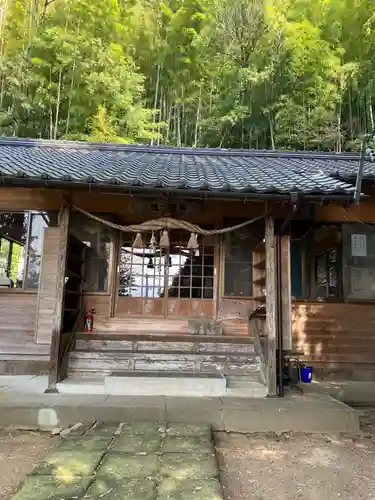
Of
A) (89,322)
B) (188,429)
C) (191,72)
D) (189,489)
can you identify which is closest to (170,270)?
(89,322)

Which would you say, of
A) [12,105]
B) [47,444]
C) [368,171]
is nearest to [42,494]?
[47,444]

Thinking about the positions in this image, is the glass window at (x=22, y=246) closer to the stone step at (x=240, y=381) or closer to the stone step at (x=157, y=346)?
the stone step at (x=157, y=346)

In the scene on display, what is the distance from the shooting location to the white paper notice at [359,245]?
20.1ft

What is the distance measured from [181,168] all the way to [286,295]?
7.95 ft

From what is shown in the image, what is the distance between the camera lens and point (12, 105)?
11750mm

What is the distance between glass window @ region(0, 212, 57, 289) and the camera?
601cm

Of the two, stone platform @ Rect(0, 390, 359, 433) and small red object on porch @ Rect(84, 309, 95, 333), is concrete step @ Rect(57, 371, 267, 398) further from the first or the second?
small red object on porch @ Rect(84, 309, 95, 333)

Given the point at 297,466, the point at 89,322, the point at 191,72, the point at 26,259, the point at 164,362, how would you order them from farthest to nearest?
the point at 191,72, the point at 26,259, the point at 89,322, the point at 164,362, the point at 297,466

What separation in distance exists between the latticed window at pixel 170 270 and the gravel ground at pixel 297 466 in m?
2.79

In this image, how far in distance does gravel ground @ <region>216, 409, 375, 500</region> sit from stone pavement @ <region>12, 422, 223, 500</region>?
233 mm

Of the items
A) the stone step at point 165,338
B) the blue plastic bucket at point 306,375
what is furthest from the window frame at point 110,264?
the blue plastic bucket at point 306,375

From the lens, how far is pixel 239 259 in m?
6.26

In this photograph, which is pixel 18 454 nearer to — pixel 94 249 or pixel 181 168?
pixel 94 249

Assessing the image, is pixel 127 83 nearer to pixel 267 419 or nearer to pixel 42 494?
pixel 267 419
